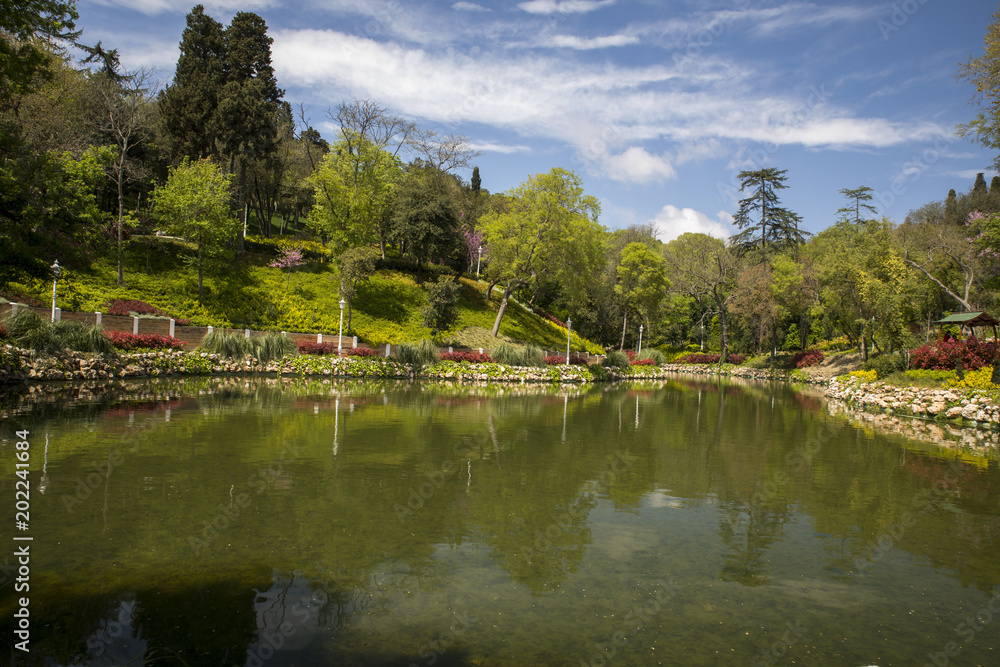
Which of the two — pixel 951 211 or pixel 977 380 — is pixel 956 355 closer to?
pixel 977 380

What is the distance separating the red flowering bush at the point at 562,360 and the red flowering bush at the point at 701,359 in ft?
74.4

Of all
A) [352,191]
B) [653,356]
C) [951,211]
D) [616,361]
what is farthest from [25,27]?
[951,211]

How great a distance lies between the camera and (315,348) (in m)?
26.6

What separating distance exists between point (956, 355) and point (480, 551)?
77.6 feet

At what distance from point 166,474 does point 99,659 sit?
434 cm

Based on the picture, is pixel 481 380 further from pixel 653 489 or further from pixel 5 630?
pixel 5 630

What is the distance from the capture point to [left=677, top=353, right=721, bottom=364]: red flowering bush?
174 ft

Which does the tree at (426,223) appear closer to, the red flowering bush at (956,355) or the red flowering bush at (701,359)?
the red flowering bush at (956,355)

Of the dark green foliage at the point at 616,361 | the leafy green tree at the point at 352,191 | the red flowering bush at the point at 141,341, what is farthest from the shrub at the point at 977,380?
the leafy green tree at the point at 352,191

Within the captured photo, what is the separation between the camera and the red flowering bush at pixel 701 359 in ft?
174

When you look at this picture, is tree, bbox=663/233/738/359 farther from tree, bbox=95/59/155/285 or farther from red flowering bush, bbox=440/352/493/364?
tree, bbox=95/59/155/285

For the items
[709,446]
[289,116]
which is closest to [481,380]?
[709,446]

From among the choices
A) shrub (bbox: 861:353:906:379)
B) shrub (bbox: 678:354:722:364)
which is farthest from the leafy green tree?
shrub (bbox: 678:354:722:364)

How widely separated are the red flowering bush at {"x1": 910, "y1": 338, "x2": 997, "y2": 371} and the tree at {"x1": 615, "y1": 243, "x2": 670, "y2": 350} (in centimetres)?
2885
